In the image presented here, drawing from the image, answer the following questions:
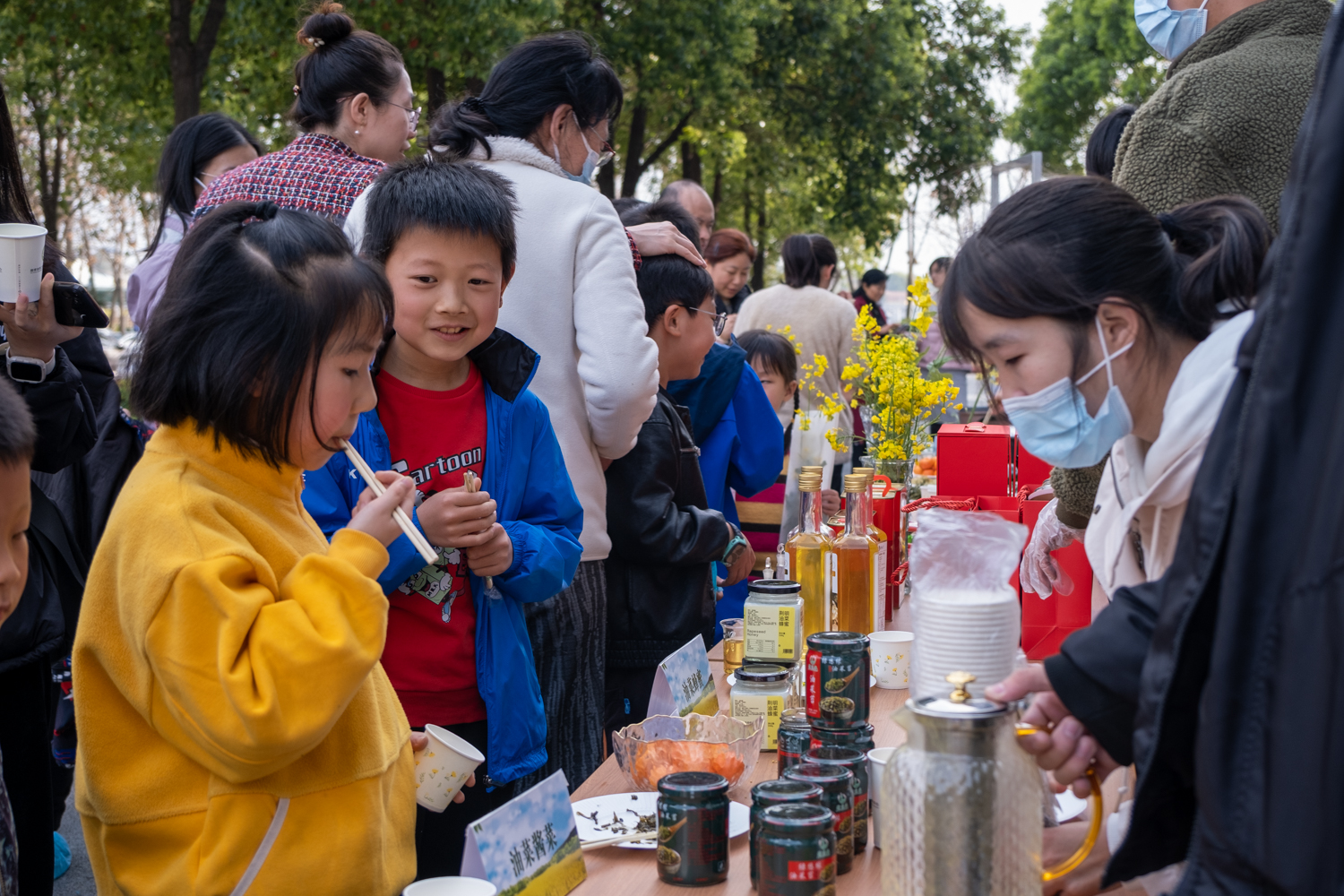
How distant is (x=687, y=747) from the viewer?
1.82 m

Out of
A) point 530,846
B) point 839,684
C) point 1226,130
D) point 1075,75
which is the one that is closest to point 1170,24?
point 1226,130

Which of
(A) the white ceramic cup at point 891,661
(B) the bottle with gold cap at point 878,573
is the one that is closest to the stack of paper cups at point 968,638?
(A) the white ceramic cup at point 891,661

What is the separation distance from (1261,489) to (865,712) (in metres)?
0.97

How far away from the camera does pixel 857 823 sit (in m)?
1.58

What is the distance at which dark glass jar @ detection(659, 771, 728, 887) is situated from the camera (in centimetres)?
149

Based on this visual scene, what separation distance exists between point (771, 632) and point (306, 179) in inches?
65.3

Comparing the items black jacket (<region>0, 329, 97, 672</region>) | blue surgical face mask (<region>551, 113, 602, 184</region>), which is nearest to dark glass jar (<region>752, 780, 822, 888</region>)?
black jacket (<region>0, 329, 97, 672</region>)

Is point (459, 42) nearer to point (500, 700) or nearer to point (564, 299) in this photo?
point (564, 299)

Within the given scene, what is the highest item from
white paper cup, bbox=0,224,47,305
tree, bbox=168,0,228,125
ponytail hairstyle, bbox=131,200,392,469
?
tree, bbox=168,0,228,125

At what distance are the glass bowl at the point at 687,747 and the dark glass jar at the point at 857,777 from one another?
19 centimetres

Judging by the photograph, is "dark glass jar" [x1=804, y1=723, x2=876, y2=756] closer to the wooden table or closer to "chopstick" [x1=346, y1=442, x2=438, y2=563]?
the wooden table

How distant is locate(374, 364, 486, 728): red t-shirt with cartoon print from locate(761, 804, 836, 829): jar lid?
3.17ft

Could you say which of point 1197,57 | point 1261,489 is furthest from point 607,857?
point 1197,57

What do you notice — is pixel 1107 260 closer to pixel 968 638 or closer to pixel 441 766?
pixel 968 638
